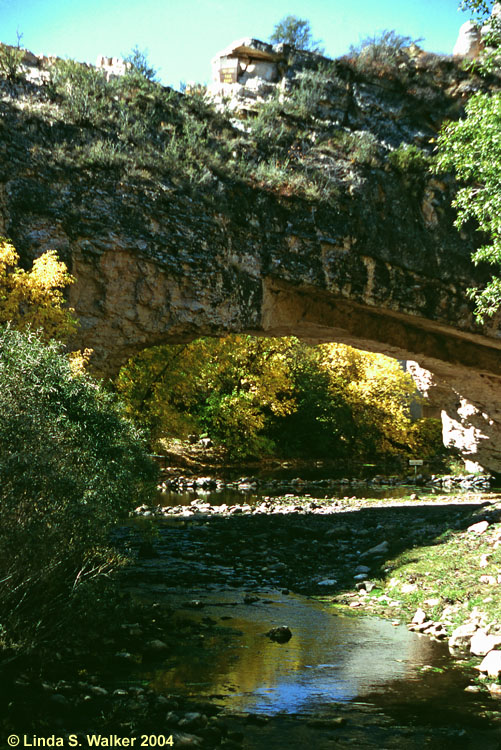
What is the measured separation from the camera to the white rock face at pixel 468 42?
22.5 meters

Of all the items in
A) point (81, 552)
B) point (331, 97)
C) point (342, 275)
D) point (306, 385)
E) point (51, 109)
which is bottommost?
point (81, 552)

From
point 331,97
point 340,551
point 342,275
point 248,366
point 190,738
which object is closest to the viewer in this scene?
point 190,738

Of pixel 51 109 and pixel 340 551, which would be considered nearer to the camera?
pixel 340 551

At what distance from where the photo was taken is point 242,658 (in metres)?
6.64

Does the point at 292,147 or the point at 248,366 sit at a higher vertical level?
the point at 292,147

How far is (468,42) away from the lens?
74.6ft

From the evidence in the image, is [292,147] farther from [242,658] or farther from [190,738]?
[190,738]

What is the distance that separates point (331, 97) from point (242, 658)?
18.2 metres

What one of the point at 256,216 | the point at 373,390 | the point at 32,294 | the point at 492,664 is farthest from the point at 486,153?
the point at 373,390

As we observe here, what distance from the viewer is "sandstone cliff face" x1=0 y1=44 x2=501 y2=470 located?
1587 centimetres

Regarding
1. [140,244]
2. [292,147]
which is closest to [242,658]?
[140,244]

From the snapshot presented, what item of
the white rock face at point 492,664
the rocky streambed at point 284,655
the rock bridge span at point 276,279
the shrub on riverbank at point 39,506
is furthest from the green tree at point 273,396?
the white rock face at point 492,664

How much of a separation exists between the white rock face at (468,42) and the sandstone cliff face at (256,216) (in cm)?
127

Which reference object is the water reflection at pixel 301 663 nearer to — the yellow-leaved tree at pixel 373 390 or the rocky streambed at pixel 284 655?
the rocky streambed at pixel 284 655
